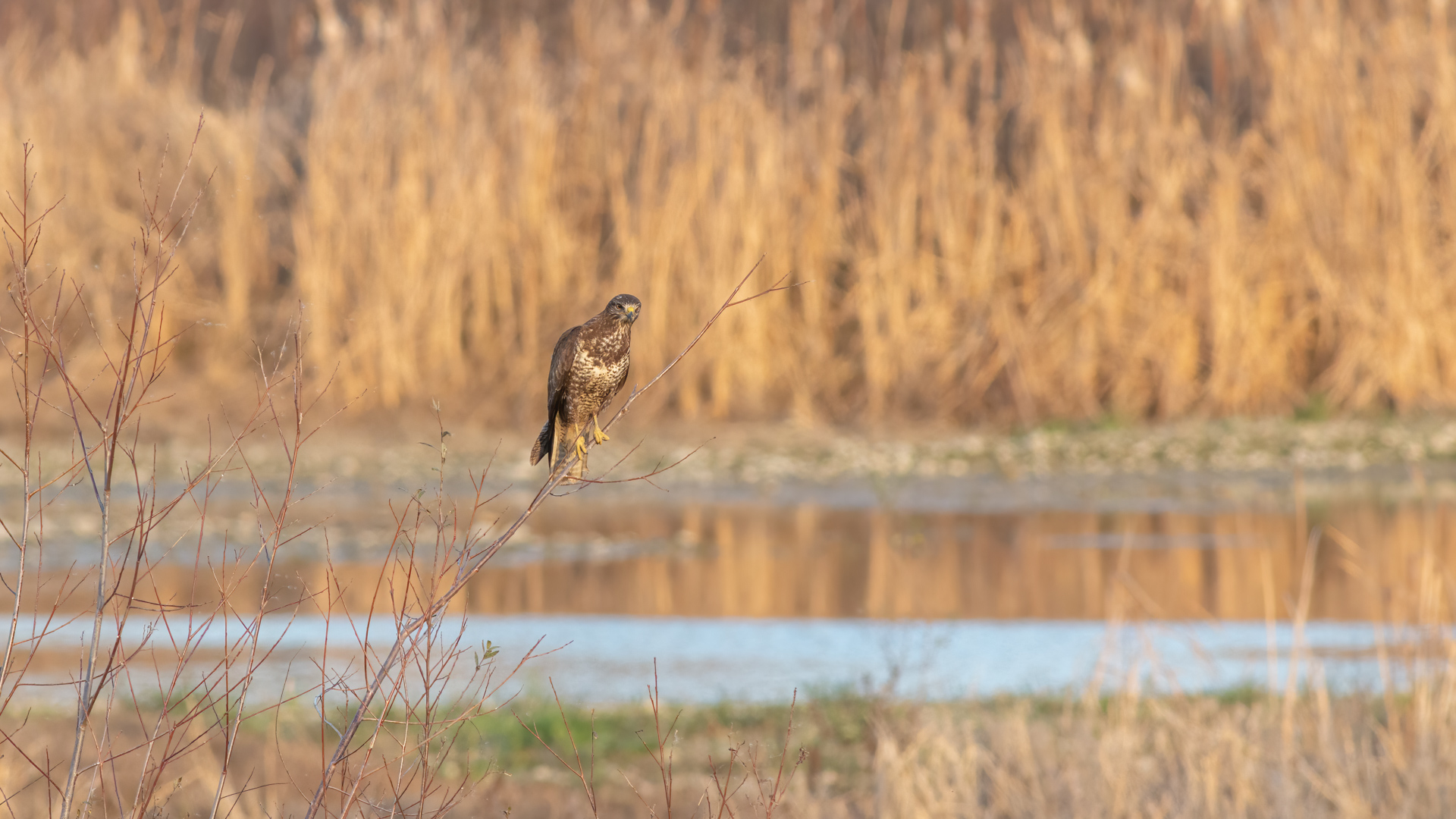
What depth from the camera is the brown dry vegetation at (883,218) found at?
11.7 meters

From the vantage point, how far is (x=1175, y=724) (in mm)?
4672

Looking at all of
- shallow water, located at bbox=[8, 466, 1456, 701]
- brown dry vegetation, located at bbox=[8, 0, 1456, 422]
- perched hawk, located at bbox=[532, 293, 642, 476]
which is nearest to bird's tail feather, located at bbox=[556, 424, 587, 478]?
perched hawk, located at bbox=[532, 293, 642, 476]

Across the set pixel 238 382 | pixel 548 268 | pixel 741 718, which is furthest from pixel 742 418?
pixel 741 718

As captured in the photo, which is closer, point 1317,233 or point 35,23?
point 1317,233

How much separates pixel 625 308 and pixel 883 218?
9490 mm

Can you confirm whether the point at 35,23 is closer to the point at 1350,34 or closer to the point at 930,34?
the point at 930,34

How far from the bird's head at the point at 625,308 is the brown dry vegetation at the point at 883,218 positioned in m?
8.86

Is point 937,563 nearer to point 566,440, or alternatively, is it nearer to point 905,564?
point 905,564

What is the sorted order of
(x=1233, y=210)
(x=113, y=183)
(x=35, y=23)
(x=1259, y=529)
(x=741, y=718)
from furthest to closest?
(x=35, y=23)
(x=113, y=183)
(x=1233, y=210)
(x=1259, y=529)
(x=741, y=718)

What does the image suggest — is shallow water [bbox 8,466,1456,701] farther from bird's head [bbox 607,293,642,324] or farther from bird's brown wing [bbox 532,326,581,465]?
bird's head [bbox 607,293,642,324]

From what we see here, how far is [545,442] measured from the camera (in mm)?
3061

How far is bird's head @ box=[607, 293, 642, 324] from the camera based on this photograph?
8.46 feet

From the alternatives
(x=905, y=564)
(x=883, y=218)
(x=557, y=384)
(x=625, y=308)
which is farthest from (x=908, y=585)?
(x=625, y=308)

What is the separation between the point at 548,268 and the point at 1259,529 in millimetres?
4783
